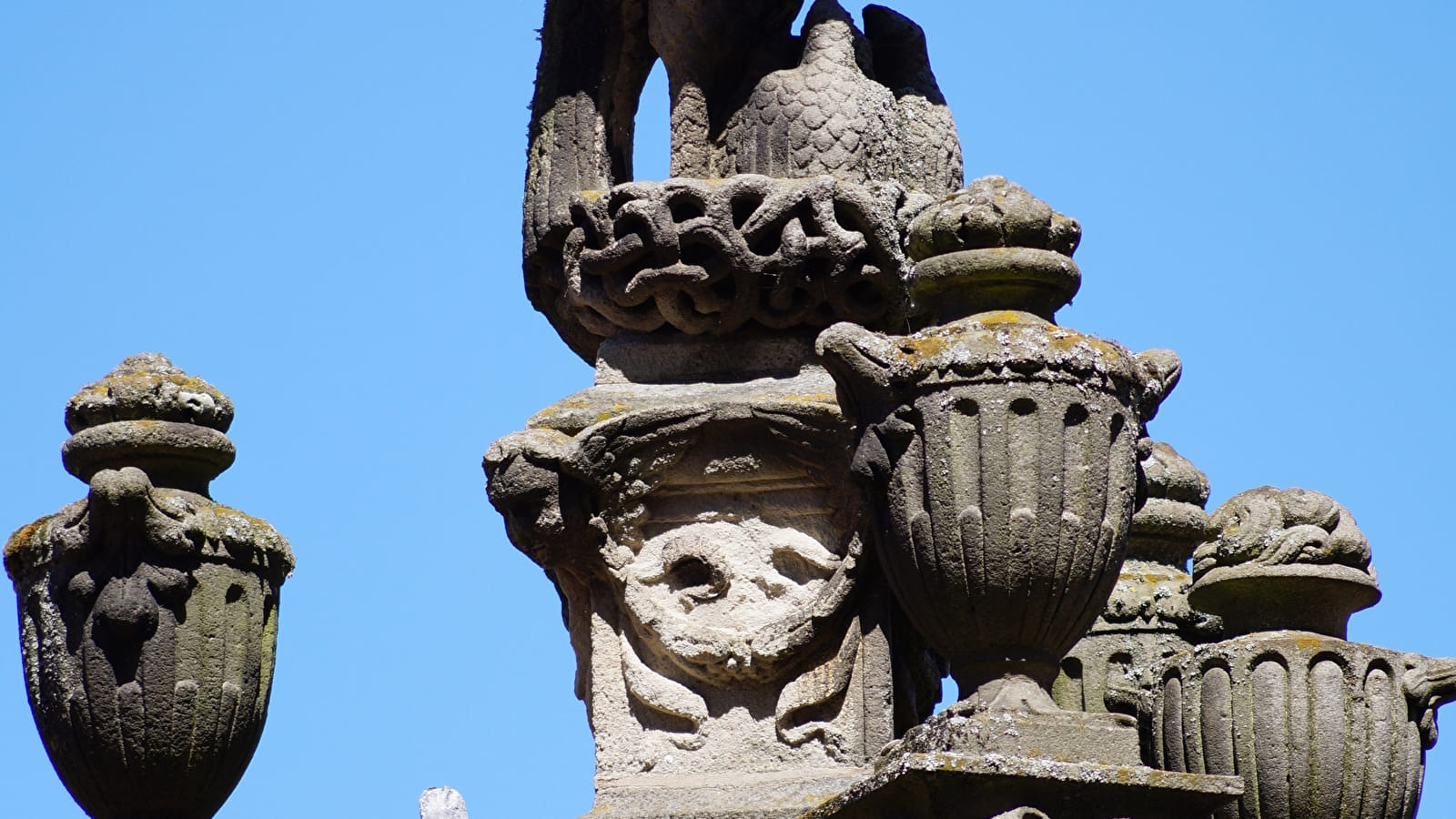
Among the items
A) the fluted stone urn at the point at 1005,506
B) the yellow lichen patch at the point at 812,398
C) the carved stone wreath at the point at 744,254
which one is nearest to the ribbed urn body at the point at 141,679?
the carved stone wreath at the point at 744,254

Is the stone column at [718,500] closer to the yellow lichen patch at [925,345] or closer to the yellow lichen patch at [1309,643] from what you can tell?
the yellow lichen patch at [925,345]

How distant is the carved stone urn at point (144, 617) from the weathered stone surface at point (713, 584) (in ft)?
3.38

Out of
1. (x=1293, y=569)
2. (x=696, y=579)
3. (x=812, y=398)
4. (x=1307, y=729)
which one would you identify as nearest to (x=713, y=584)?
(x=696, y=579)

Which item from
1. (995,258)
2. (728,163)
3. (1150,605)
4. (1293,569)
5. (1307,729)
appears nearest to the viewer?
(995,258)

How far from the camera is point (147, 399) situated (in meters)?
10.5

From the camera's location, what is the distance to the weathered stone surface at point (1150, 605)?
11227mm

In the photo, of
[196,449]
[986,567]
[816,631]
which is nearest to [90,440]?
[196,449]

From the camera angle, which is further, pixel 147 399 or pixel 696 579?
pixel 147 399

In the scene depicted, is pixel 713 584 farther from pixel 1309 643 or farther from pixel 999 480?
pixel 1309 643

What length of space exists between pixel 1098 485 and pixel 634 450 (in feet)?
5.85

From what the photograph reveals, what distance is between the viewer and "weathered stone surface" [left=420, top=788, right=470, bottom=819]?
1063cm

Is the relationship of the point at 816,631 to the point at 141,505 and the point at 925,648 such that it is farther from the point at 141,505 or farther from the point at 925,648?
the point at 141,505

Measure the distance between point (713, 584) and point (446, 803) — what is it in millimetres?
1260

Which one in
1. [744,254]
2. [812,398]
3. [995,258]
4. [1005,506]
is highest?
[744,254]
